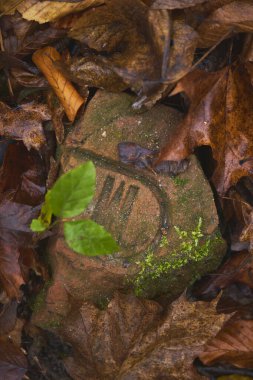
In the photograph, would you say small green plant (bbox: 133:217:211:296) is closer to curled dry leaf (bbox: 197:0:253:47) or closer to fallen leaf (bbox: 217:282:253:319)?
fallen leaf (bbox: 217:282:253:319)

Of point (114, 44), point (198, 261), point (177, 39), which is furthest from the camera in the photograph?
point (198, 261)

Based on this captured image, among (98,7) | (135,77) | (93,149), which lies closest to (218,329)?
(93,149)

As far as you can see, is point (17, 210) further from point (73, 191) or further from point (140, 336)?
point (140, 336)

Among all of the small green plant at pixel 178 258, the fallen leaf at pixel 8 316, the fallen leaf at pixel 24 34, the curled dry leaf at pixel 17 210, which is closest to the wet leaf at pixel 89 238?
the curled dry leaf at pixel 17 210

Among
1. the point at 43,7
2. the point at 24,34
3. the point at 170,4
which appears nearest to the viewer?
the point at 170,4

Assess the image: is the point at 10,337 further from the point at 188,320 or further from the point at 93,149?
the point at 93,149

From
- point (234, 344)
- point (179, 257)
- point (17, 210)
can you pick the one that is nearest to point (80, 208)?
point (17, 210)
